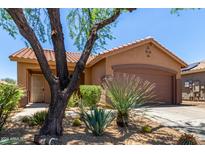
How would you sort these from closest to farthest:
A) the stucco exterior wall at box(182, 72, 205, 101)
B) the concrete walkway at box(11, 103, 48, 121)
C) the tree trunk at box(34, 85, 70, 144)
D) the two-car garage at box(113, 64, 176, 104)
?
the tree trunk at box(34, 85, 70, 144), the concrete walkway at box(11, 103, 48, 121), the two-car garage at box(113, 64, 176, 104), the stucco exterior wall at box(182, 72, 205, 101)

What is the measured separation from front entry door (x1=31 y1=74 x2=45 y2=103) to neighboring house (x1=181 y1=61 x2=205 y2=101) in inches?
589

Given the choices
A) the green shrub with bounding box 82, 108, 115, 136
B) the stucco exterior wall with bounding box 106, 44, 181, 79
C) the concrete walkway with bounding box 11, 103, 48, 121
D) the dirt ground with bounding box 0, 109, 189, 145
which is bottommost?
the dirt ground with bounding box 0, 109, 189, 145

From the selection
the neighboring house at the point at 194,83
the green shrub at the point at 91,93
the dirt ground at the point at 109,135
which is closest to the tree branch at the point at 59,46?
the dirt ground at the point at 109,135

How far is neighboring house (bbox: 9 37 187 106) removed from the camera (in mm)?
16797

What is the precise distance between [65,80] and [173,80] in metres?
14.5

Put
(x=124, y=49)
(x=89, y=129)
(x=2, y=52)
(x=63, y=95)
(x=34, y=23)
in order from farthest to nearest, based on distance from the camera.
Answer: (x=124, y=49)
(x=2, y=52)
(x=34, y=23)
(x=89, y=129)
(x=63, y=95)

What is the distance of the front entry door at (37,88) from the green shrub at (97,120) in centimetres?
1277

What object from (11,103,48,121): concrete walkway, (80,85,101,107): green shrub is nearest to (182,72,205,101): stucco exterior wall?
(80,85,101,107): green shrub

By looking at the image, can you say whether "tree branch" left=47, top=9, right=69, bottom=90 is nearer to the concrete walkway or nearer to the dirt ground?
the dirt ground

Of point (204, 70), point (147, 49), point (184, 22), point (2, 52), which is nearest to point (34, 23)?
point (2, 52)

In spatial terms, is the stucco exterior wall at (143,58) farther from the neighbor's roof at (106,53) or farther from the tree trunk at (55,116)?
the tree trunk at (55,116)

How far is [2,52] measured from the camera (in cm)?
1597

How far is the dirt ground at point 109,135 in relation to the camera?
7.20 metres
